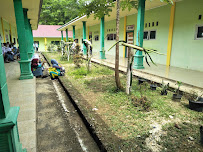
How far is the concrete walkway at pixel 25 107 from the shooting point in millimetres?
2492

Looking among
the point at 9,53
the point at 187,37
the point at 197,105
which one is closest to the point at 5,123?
the point at 197,105

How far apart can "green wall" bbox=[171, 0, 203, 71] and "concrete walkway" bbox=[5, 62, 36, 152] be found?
23.3 ft

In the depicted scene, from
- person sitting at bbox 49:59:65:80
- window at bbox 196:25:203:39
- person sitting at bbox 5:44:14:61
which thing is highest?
window at bbox 196:25:203:39

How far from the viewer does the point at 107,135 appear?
266cm

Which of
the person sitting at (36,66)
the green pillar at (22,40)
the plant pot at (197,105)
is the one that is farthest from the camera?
the person sitting at (36,66)

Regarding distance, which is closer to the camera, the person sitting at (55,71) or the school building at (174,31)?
the school building at (174,31)

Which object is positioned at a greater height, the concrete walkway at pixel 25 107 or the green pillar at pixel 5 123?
the green pillar at pixel 5 123

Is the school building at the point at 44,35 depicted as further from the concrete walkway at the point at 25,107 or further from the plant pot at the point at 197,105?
the plant pot at the point at 197,105

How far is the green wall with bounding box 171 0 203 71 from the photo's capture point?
6.91 meters

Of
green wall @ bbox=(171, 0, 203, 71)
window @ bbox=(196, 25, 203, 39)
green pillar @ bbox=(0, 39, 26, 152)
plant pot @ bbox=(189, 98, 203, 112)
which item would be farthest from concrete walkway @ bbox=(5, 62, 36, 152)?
window @ bbox=(196, 25, 203, 39)

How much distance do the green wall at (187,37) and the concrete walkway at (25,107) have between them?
279 inches

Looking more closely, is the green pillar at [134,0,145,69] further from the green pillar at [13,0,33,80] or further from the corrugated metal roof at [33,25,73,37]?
the corrugated metal roof at [33,25,73,37]

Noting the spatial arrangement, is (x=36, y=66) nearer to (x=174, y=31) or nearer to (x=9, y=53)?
(x=9, y=53)

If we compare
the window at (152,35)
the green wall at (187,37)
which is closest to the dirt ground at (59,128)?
the green wall at (187,37)
